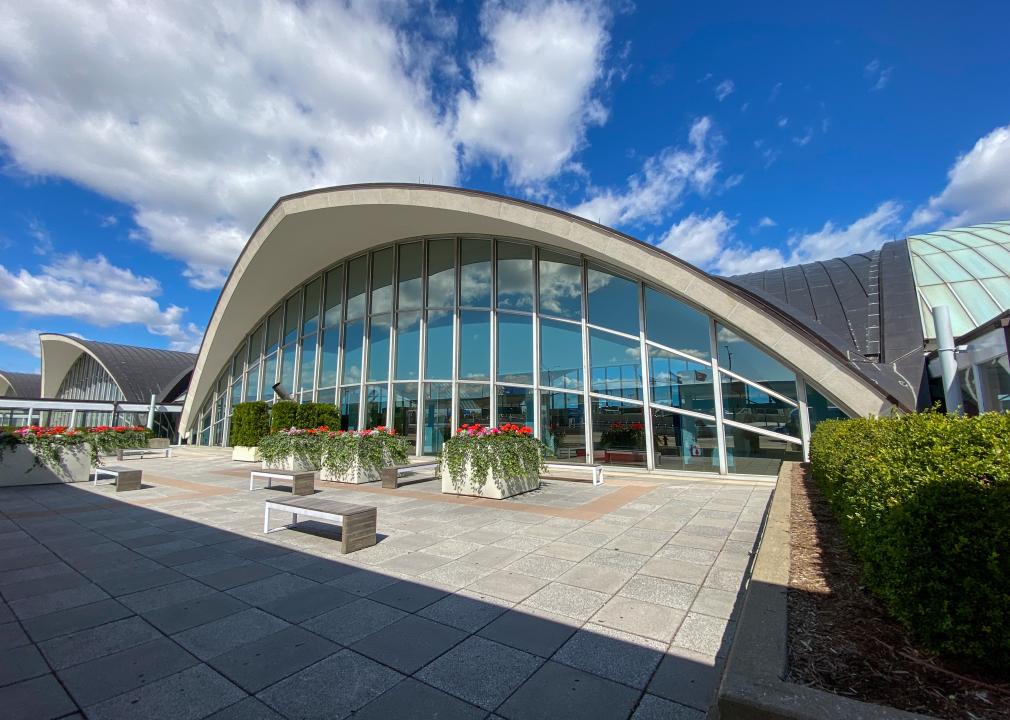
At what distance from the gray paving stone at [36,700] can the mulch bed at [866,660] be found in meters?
4.16

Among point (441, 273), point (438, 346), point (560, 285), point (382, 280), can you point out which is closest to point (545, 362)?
point (560, 285)

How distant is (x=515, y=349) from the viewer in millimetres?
15516

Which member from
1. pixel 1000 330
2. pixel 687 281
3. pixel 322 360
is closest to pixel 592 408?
pixel 687 281

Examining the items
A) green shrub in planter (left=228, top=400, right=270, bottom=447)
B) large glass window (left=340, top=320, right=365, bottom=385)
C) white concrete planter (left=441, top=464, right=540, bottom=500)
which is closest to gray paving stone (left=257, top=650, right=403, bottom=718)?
white concrete planter (left=441, top=464, right=540, bottom=500)

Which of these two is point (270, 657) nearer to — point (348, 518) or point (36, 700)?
point (36, 700)

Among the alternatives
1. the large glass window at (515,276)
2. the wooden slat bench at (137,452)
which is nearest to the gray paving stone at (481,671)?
the large glass window at (515,276)

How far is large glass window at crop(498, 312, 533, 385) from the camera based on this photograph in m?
15.2

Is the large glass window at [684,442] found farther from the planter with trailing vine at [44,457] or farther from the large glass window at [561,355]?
the planter with trailing vine at [44,457]

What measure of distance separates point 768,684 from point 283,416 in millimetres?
17806

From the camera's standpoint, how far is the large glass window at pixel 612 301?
14.0m

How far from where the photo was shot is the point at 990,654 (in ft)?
7.76

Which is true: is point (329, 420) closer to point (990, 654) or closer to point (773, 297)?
point (773, 297)

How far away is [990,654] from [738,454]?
34.6 ft

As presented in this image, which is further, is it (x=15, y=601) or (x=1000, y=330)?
(x=1000, y=330)
